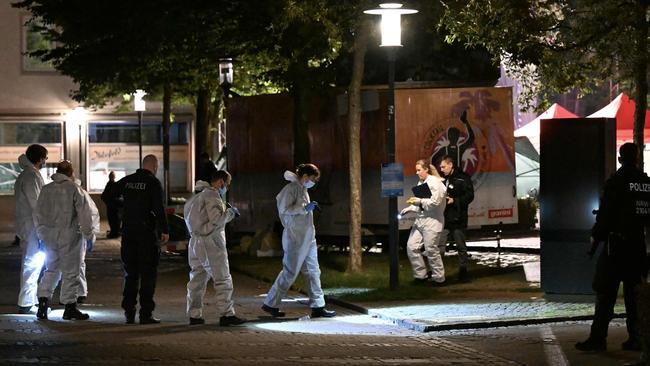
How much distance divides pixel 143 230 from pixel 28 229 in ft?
6.26

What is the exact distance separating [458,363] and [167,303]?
6411mm

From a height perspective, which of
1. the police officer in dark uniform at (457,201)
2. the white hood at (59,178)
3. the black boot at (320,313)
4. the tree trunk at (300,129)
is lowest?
the black boot at (320,313)

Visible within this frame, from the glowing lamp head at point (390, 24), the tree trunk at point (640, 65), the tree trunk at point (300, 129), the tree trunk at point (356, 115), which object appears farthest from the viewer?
the tree trunk at point (300, 129)

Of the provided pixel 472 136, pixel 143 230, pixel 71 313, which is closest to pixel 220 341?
pixel 143 230

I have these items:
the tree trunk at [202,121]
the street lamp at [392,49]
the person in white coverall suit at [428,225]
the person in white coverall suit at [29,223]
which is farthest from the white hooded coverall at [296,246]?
the tree trunk at [202,121]

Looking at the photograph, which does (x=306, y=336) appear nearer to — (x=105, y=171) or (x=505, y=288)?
(x=505, y=288)

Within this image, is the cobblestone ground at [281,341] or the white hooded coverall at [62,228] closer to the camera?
the cobblestone ground at [281,341]

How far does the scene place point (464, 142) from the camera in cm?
2303

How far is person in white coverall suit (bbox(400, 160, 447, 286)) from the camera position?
18297 mm

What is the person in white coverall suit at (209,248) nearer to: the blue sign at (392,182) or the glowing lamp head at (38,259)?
the glowing lamp head at (38,259)

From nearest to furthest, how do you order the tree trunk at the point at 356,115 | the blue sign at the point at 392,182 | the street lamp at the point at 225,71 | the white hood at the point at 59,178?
the white hood at the point at 59,178
the blue sign at the point at 392,182
the tree trunk at the point at 356,115
the street lamp at the point at 225,71

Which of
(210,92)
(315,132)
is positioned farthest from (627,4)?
(210,92)

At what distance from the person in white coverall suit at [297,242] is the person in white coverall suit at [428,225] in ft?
10.3

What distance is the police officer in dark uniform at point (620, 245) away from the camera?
1227 centimetres
